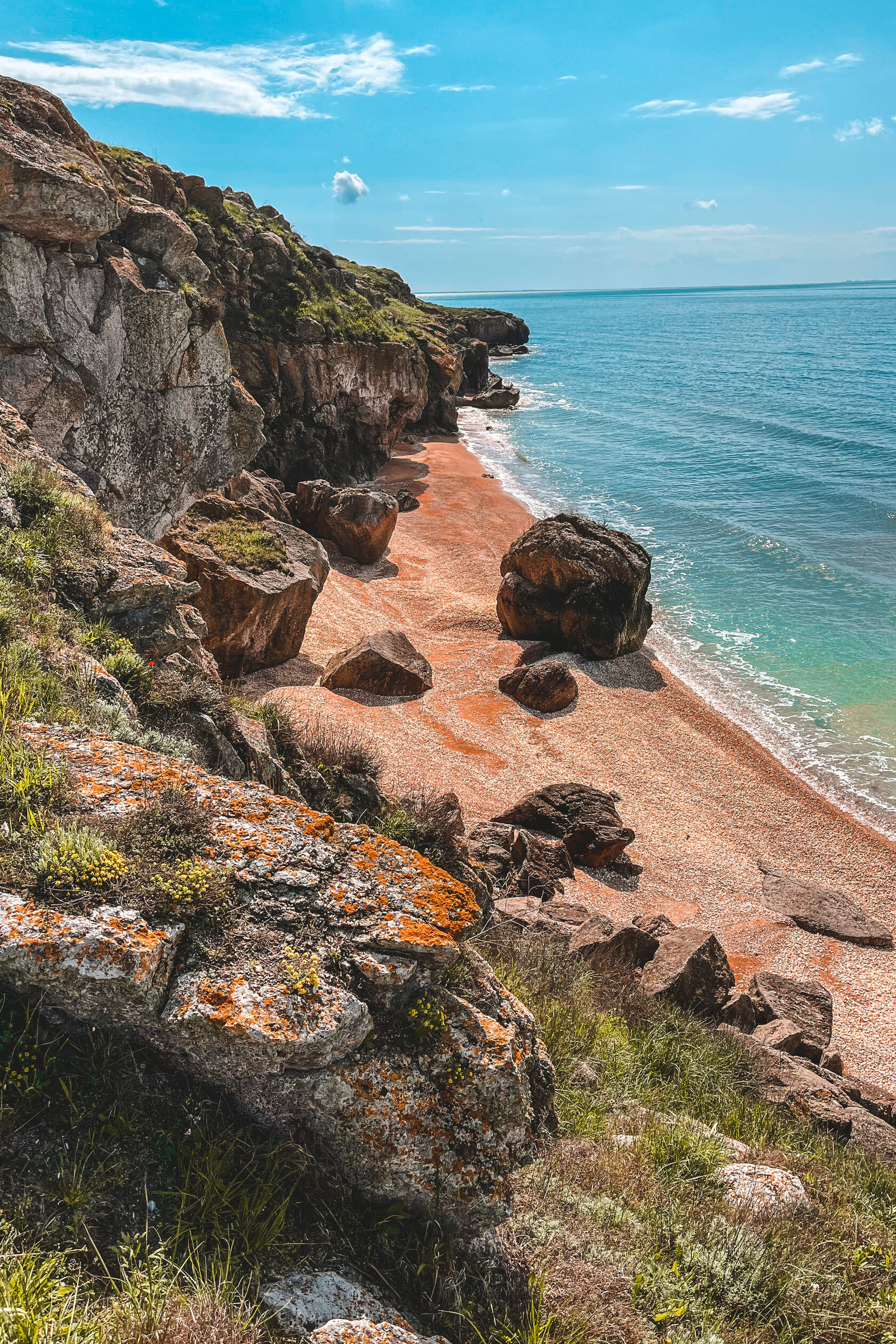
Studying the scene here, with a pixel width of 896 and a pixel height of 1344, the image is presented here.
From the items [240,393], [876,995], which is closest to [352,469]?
[240,393]

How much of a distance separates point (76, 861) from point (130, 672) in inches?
129

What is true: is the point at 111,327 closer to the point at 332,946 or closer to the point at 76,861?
the point at 76,861

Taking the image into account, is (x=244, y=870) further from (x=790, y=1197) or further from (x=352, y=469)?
(x=352, y=469)

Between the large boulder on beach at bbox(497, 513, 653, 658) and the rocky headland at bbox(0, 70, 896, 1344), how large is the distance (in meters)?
2.99

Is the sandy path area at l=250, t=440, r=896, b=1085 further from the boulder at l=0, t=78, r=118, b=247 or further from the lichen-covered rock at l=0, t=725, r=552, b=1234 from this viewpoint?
the boulder at l=0, t=78, r=118, b=247

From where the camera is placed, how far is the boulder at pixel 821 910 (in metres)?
12.7

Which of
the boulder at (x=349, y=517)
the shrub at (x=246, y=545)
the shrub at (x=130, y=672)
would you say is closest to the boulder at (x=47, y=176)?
the shrub at (x=246, y=545)

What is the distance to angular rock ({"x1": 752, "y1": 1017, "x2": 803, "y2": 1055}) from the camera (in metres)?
8.95

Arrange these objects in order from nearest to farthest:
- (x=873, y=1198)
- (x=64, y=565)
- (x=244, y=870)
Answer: (x=244, y=870) → (x=873, y=1198) → (x=64, y=565)

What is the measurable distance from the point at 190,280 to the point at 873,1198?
15.4 metres

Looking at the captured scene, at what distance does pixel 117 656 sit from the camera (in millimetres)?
6344

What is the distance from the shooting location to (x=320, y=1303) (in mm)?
3025

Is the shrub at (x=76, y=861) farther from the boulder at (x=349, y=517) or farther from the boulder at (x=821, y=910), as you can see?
the boulder at (x=349, y=517)

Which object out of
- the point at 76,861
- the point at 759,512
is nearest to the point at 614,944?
the point at 76,861
